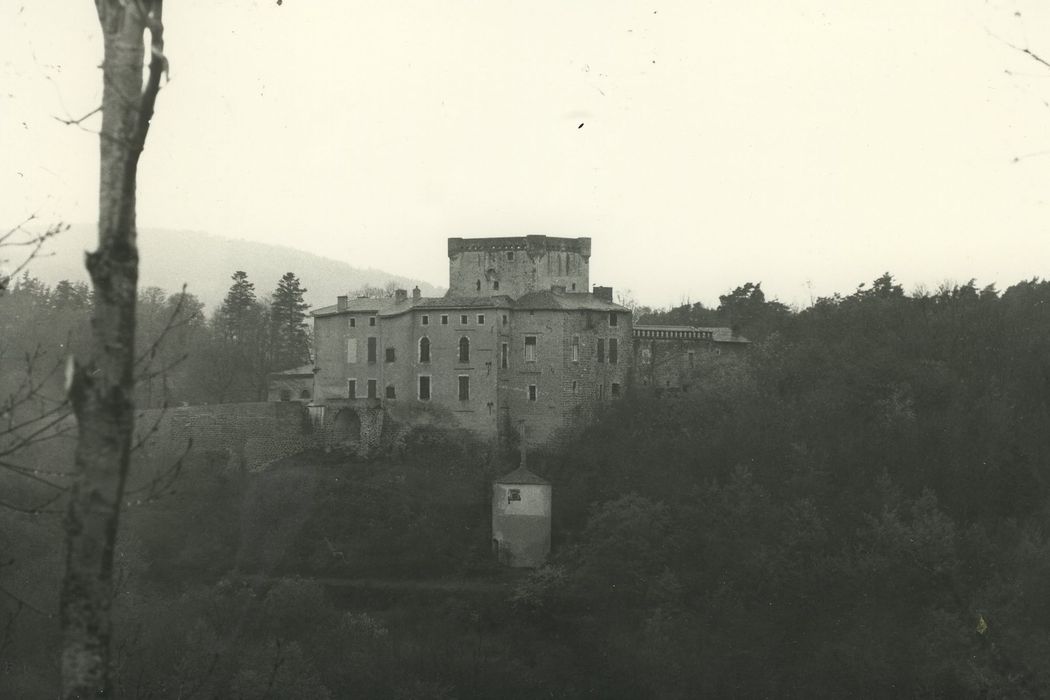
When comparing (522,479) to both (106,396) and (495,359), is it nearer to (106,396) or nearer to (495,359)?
(495,359)

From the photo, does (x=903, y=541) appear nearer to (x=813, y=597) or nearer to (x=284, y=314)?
(x=813, y=597)

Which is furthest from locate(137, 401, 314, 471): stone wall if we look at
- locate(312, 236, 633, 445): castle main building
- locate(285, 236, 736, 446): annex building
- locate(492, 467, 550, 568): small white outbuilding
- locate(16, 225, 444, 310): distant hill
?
locate(16, 225, 444, 310): distant hill

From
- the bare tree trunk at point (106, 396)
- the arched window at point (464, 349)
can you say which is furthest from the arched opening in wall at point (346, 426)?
the bare tree trunk at point (106, 396)

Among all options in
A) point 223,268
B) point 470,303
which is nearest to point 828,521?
point 470,303

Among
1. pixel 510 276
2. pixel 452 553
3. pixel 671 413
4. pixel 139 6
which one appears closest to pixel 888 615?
pixel 671 413

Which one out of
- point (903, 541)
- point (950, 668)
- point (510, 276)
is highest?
point (510, 276)
